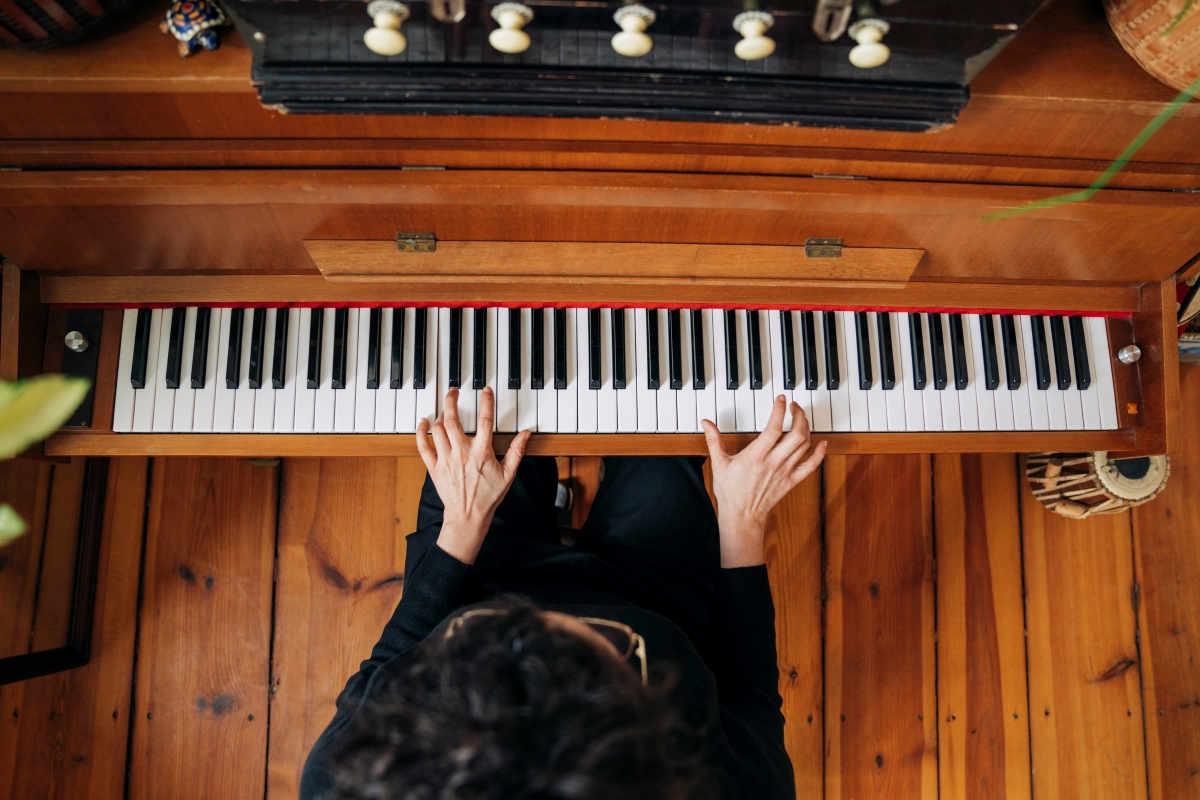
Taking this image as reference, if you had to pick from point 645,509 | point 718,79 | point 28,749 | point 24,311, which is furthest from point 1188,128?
point 28,749

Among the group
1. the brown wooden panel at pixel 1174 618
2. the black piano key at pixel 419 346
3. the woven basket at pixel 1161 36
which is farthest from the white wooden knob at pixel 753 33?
the brown wooden panel at pixel 1174 618

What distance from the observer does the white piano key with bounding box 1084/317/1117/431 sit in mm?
1547

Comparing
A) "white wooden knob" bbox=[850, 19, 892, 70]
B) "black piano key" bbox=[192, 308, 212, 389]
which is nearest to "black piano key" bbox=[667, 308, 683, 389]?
"white wooden knob" bbox=[850, 19, 892, 70]

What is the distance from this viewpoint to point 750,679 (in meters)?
→ 1.41

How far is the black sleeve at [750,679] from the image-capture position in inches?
48.7

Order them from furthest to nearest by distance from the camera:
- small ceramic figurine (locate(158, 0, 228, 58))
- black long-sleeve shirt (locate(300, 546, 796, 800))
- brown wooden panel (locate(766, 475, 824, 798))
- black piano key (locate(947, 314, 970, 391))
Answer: brown wooden panel (locate(766, 475, 824, 798)) < black piano key (locate(947, 314, 970, 391)) < black long-sleeve shirt (locate(300, 546, 796, 800)) < small ceramic figurine (locate(158, 0, 228, 58))

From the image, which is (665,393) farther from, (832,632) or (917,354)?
(832,632)

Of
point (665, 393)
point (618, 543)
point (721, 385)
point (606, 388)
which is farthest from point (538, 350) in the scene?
point (618, 543)

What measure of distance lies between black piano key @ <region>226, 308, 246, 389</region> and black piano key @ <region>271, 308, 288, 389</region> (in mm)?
68

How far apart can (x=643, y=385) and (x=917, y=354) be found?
59 centimetres

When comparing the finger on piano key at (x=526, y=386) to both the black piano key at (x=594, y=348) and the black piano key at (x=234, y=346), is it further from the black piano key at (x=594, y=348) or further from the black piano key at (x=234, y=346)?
the black piano key at (x=234, y=346)

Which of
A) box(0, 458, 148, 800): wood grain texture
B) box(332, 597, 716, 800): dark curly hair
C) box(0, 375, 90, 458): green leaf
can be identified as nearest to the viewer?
box(0, 375, 90, 458): green leaf

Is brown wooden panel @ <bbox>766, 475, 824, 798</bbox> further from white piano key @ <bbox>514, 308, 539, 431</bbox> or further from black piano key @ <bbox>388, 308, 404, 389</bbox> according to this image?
black piano key @ <bbox>388, 308, 404, 389</bbox>

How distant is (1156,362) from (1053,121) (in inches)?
27.1
